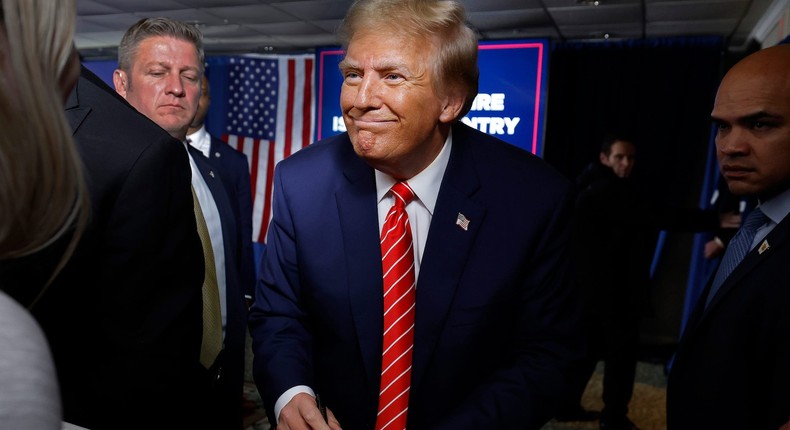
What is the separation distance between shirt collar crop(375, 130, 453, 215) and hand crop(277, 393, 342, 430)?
16.3 inches

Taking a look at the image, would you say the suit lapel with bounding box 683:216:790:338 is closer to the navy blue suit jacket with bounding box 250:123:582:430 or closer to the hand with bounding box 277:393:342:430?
the navy blue suit jacket with bounding box 250:123:582:430

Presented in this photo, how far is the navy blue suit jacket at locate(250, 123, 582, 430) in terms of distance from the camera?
114 centimetres

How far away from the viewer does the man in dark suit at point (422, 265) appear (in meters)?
1.13

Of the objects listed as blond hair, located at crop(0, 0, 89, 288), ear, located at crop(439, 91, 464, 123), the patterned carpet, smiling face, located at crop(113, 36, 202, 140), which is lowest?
the patterned carpet

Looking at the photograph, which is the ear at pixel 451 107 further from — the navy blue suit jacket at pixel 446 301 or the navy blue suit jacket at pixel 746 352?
the navy blue suit jacket at pixel 746 352

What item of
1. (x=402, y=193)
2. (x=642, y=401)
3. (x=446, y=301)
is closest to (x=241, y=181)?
(x=402, y=193)

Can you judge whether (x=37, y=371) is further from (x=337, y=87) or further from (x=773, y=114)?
(x=337, y=87)

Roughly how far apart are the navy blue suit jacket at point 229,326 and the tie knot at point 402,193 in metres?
0.83

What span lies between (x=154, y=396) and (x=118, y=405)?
57 mm

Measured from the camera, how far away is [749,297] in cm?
114

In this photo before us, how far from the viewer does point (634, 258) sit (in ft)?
12.1

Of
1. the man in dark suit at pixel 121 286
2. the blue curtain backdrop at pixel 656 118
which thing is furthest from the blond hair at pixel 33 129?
the blue curtain backdrop at pixel 656 118

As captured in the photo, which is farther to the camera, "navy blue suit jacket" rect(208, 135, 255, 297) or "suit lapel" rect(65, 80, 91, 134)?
"navy blue suit jacket" rect(208, 135, 255, 297)

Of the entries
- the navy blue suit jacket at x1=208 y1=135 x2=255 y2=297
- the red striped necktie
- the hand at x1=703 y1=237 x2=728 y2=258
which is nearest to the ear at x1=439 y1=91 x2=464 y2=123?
the red striped necktie
